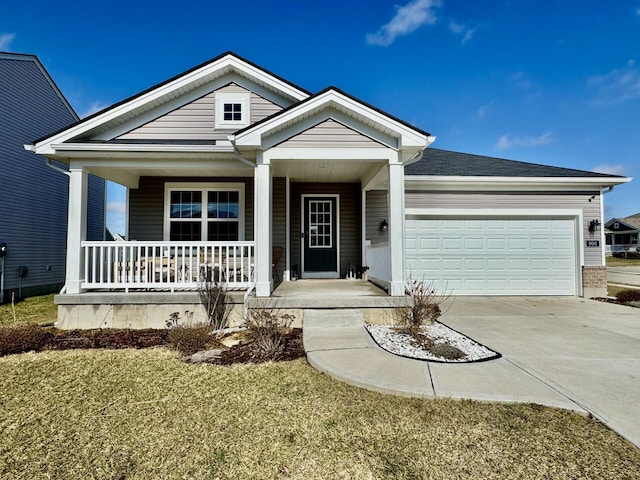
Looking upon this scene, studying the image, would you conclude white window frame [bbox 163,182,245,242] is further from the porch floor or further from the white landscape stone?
the white landscape stone

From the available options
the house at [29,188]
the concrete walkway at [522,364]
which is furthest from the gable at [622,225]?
the house at [29,188]

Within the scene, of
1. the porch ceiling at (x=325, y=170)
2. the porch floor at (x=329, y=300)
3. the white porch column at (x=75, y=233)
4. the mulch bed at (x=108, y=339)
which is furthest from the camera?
the porch ceiling at (x=325, y=170)

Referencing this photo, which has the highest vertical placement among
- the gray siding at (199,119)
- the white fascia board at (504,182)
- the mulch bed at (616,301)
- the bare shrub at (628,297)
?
the gray siding at (199,119)

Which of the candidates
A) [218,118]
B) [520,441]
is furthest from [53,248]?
[520,441]

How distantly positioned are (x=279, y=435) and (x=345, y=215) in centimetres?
740

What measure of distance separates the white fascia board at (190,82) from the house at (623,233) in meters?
47.2

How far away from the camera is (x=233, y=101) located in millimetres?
8797

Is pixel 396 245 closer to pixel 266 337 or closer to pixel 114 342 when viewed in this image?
pixel 266 337

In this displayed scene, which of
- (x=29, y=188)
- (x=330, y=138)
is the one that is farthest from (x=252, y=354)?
(x=29, y=188)

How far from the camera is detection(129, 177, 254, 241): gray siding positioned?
9.02 meters

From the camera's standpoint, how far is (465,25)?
11.2 metres

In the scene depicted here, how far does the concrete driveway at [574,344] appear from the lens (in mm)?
3109

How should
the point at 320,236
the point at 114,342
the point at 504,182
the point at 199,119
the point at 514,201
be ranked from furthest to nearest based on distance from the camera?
the point at 320,236
the point at 514,201
the point at 504,182
the point at 199,119
the point at 114,342

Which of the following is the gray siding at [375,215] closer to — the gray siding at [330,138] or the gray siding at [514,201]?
the gray siding at [514,201]
